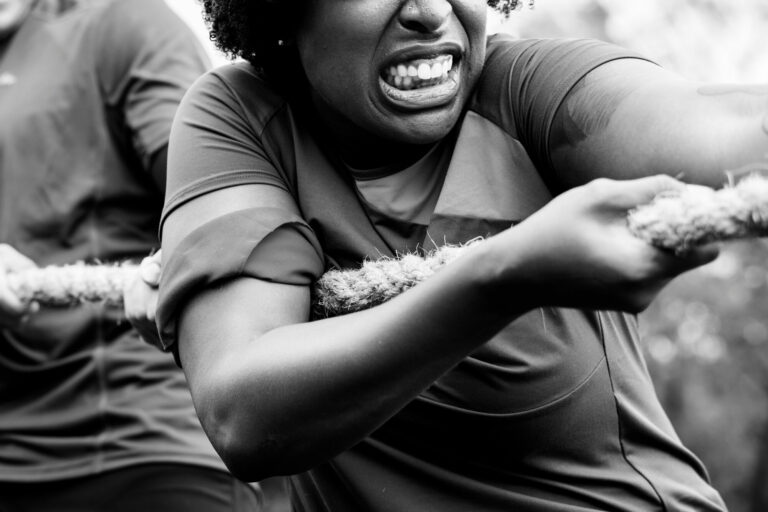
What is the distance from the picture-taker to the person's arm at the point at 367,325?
1396 mm

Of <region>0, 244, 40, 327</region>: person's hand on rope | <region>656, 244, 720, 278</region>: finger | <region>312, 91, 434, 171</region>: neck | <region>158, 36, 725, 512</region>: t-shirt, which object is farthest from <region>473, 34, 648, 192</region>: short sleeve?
<region>0, 244, 40, 327</region>: person's hand on rope

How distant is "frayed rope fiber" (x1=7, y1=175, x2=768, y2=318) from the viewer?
1365mm

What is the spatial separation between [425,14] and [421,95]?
0.14 m

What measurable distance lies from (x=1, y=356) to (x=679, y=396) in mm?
9291

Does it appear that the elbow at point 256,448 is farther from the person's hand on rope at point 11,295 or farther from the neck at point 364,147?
the person's hand on rope at point 11,295

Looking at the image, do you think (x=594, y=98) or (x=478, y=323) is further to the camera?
(x=594, y=98)

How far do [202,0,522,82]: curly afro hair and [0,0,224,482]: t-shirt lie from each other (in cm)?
84

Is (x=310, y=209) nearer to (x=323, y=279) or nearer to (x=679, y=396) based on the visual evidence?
(x=323, y=279)

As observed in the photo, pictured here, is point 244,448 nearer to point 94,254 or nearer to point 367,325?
point 367,325

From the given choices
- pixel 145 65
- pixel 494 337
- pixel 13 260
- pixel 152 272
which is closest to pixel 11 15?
pixel 145 65

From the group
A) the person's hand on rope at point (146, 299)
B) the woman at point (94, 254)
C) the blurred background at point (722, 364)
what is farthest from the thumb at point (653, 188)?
the blurred background at point (722, 364)

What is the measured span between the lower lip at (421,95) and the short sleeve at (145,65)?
49.0 inches

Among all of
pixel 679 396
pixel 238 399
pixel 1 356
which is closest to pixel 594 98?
pixel 238 399

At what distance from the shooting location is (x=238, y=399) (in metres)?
1.69
